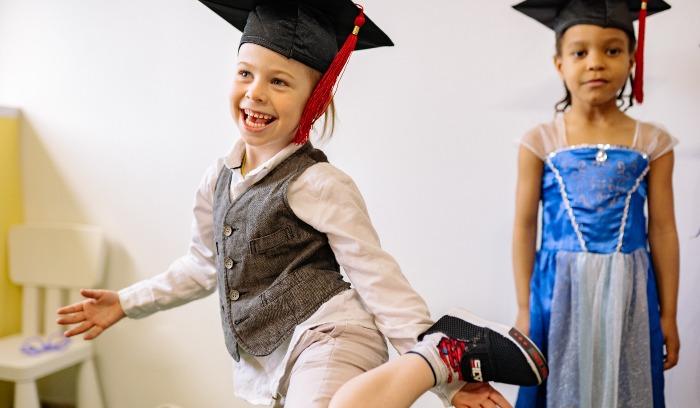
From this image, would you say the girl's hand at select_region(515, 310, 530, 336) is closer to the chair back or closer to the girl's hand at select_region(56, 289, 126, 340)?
the girl's hand at select_region(56, 289, 126, 340)

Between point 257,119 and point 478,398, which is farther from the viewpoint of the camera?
point 257,119

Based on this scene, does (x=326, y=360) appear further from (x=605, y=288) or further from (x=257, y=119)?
(x=605, y=288)

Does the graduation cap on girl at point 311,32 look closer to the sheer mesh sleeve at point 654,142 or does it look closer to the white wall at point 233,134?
the sheer mesh sleeve at point 654,142

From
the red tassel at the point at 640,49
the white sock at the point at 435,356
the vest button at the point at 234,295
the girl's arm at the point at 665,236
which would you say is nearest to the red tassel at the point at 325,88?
the vest button at the point at 234,295

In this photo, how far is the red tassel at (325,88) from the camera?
110 centimetres

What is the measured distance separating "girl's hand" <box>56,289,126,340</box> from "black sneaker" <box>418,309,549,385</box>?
648mm

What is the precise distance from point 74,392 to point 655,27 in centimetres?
235

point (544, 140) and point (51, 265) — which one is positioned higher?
point (544, 140)

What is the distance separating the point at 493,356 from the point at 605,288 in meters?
0.70

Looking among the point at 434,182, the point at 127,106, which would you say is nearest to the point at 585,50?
the point at 434,182

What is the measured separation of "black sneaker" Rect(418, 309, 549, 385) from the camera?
0.87 m

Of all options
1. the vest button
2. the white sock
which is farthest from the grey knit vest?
the white sock

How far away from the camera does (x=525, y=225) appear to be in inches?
62.9

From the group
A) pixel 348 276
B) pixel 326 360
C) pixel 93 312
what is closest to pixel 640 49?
pixel 348 276
